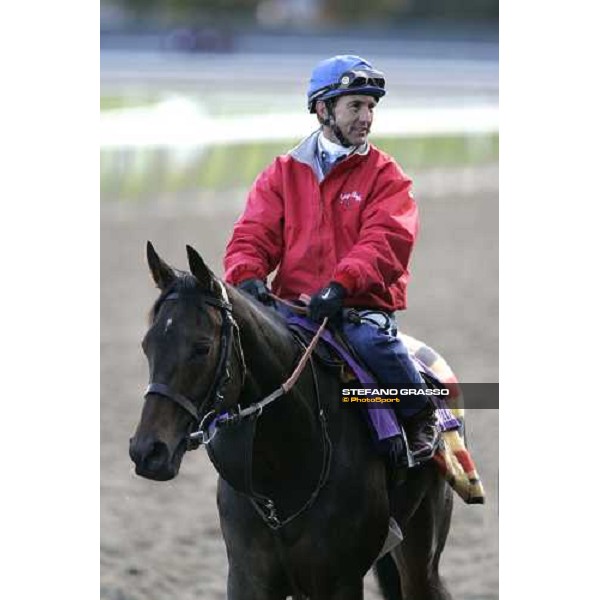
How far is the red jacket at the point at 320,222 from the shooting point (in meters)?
4.15

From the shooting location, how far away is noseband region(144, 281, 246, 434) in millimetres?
3426

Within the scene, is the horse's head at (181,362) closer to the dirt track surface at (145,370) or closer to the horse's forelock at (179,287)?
the horse's forelock at (179,287)

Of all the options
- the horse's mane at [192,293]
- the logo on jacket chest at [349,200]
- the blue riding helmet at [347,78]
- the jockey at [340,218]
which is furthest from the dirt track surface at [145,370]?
the blue riding helmet at [347,78]

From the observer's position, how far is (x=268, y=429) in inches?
154

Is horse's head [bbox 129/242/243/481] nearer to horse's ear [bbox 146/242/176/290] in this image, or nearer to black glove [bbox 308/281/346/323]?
horse's ear [bbox 146/242/176/290]

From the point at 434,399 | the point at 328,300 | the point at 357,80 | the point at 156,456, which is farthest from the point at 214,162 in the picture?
the point at 156,456

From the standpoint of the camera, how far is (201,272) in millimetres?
3531

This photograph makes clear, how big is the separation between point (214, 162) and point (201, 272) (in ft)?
37.7

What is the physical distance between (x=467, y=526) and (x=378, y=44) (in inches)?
554

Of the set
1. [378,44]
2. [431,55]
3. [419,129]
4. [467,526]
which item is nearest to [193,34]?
[378,44]

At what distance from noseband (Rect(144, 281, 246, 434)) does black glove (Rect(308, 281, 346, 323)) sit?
44 centimetres

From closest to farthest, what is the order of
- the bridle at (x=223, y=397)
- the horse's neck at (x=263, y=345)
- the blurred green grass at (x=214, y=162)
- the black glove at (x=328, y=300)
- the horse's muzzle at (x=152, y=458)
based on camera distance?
1. the horse's muzzle at (x=152, y=458)
2. the bridle at (x=223, y=397)
3. the horse's neck at (x=263, y=345)
4. the black glove at (x=328, y=300)
5. the blurred green grass at (x=214, y=162)

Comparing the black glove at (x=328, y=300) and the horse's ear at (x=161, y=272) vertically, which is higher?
the horse's ear at (x=161, y=272)
